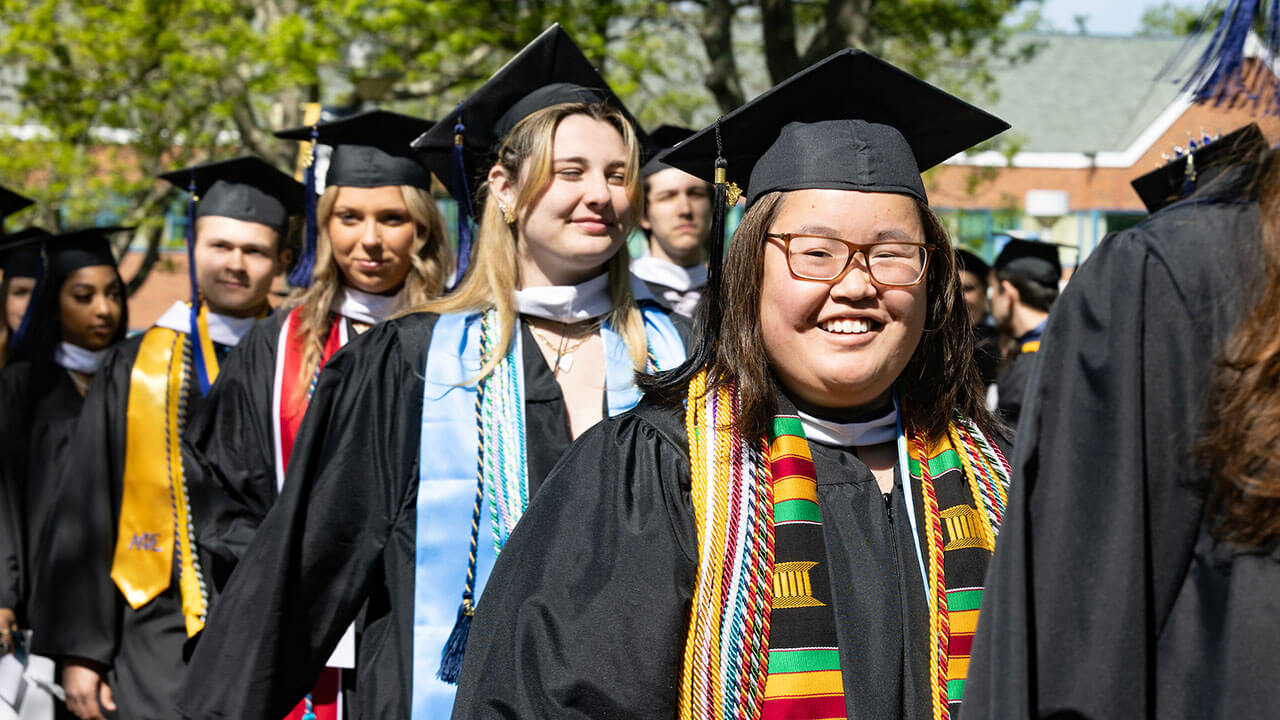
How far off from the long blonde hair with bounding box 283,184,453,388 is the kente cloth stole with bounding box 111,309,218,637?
80 cm

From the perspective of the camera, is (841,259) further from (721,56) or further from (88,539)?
(721,56)

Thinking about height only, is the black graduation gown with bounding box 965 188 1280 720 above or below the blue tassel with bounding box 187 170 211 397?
below

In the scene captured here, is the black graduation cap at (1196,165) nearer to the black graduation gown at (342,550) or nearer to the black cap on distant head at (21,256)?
the black graduation gown at (342,550)

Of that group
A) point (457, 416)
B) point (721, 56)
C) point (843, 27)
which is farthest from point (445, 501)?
point (721, 56)

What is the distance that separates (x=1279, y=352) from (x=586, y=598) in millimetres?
1130

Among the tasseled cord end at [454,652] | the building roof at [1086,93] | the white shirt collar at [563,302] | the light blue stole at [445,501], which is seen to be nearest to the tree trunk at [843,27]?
the white shirt collar at [563,302]

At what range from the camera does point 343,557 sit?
122 inches

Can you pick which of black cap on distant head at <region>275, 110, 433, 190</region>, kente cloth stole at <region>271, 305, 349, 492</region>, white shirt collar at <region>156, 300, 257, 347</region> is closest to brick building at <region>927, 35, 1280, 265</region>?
white shirt collar at <region>156, 300, 257, 347</region>

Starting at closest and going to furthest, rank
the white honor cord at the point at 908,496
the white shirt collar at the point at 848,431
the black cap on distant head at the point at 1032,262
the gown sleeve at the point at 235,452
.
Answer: the white honor cord at the point at 908,496, the white shirt collar at the point at 848,431, the gown sleeve at the point at 235,452, the black cap on distant head at the point at 1032,262

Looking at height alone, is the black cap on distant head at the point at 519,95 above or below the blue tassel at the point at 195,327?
above

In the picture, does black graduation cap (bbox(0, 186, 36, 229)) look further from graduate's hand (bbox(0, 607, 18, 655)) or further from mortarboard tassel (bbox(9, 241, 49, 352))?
graduate's hand (bbox(0, 607, 18, 655))

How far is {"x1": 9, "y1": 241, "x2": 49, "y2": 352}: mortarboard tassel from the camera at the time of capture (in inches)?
237

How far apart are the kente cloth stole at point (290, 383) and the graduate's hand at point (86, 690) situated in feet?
4.20

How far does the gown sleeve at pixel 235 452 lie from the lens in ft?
13.5
